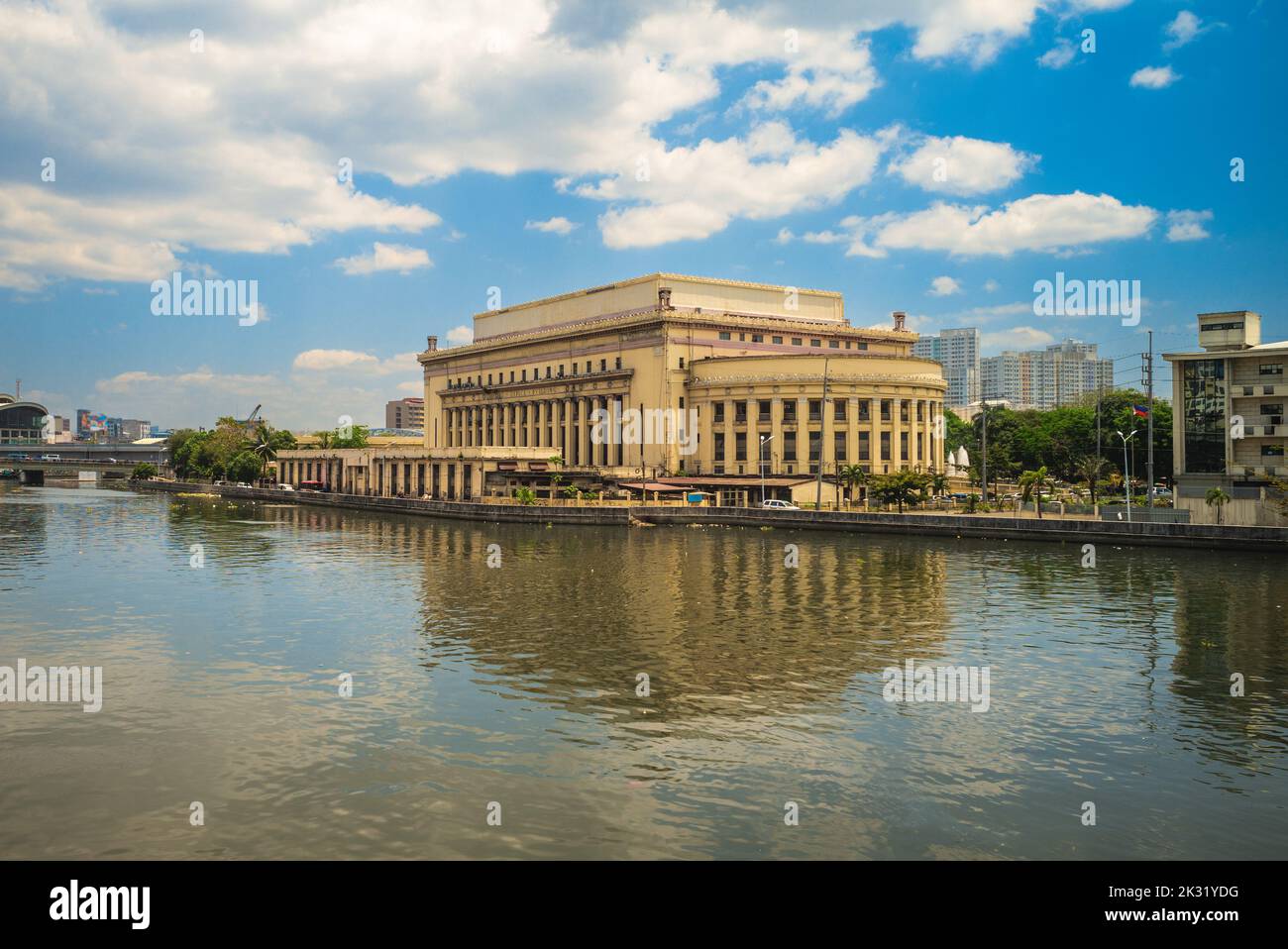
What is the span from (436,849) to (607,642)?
19.1 m

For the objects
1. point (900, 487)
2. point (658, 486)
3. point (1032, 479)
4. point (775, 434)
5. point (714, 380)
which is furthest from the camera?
point (714, 380)

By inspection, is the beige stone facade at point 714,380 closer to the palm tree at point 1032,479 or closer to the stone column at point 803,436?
the stone column at point 803,436

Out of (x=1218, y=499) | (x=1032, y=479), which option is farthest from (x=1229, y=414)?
(x=1032, y=479)

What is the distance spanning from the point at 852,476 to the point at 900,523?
73.7 feet

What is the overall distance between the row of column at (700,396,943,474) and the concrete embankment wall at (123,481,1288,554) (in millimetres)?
22819

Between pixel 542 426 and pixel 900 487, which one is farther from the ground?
pixel 542 426

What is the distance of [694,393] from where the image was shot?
426 feet

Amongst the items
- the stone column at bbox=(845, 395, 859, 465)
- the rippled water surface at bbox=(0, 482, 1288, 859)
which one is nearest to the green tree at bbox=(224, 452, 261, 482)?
the stone column at bbox=(845, 395, 859, 465)

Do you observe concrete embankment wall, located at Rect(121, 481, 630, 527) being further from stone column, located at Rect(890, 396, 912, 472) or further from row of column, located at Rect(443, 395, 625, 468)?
stone column, located at Rect(890, 396, 912, 472)

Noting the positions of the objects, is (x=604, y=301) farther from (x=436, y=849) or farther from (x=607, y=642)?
(x=436, y=849)

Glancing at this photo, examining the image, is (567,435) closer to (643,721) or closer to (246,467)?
(246,467)

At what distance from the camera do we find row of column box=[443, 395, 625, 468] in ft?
470

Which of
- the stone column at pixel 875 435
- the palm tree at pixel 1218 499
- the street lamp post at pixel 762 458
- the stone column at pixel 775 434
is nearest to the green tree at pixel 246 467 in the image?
the street lamp post at pixel 762 458

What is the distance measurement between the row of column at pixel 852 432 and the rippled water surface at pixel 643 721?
6392 cm
